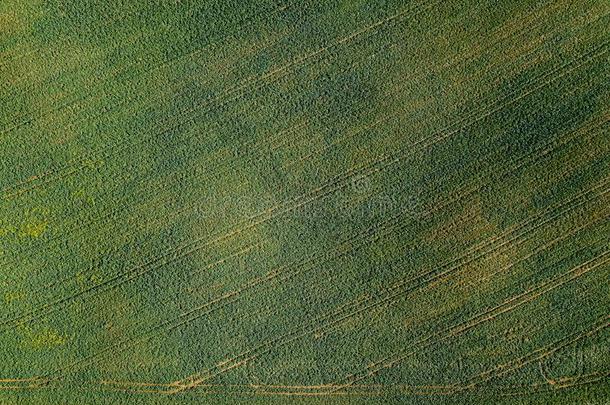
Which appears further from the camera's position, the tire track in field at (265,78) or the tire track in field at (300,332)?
the tire track in field at (265,78)

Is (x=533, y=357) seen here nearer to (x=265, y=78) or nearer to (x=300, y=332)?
(x=300, y=332)

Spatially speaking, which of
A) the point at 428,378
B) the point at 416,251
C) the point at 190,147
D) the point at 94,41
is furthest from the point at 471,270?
the point at 94,41

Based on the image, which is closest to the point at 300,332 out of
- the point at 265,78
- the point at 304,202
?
the point at 304,202

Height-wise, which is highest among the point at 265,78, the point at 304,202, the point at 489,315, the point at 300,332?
the point at 265,78

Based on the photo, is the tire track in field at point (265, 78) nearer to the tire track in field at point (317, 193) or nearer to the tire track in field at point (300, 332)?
the tire track in field at point (317, 193)

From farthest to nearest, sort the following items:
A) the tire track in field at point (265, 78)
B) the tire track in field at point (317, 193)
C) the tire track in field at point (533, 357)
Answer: the tire track in field at point (265, 78) < the tire track in field at point (317, 193) < the tire track in field at point (533, 357)

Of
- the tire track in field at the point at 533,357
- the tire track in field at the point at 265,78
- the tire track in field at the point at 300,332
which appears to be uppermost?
the tire track in field at the point at 265,78

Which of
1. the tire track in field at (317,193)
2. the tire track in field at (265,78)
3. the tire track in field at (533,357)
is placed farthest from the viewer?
the tire track in field at (265,78)

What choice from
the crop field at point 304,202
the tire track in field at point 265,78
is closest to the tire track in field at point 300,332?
the crop field at point 304,202

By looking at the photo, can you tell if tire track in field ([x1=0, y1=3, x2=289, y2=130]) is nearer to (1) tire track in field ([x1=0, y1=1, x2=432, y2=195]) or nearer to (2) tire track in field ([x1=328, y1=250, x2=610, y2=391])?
(1) tire track in field ([x1=0, y1=1, x2=432, y2=195])
